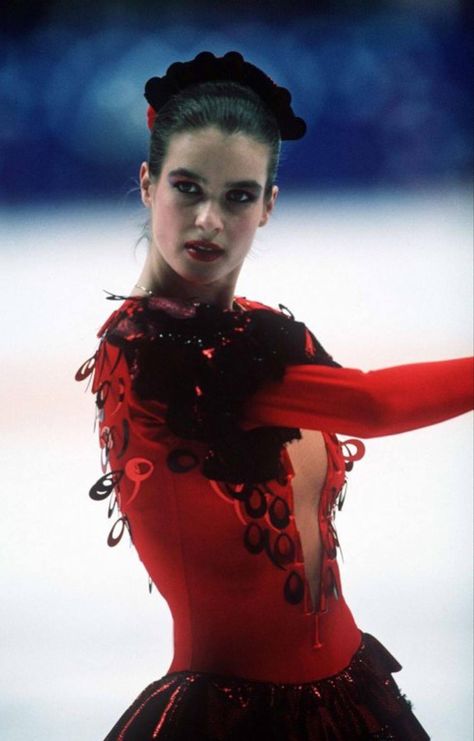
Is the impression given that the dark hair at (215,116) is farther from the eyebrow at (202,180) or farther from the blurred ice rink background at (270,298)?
the blurred ice rink background at (270,298)

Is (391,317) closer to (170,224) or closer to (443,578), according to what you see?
(443,578)

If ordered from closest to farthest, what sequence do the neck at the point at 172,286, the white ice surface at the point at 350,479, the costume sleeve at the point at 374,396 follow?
the costume sleeve at the point at 374,396
the neck at the point at 172,286
the white ice surface at the point at 350,479

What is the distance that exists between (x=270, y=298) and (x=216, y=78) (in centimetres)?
76

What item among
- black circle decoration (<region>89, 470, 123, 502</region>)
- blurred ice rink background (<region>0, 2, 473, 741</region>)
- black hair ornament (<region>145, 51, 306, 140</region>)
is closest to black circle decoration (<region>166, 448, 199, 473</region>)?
black circle decoration (<region>89, 470, 123, 502</region>)

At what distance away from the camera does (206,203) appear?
5.00 ft

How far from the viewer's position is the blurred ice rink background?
7.13 feet

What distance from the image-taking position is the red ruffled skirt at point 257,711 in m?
1.47

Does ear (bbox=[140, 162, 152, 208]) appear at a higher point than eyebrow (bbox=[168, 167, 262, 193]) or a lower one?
higher

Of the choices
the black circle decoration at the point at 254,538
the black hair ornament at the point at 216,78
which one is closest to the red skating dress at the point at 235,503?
the black circle decoration at the point at 254,538

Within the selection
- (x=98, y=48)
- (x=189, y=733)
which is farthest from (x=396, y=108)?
(x=189, y=733)

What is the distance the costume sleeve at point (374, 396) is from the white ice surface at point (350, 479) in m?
0.90

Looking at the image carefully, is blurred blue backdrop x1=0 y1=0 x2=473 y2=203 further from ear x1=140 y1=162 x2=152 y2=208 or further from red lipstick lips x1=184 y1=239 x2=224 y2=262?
red lipstick lips x1=184 y1=239 x2=224 y2=262

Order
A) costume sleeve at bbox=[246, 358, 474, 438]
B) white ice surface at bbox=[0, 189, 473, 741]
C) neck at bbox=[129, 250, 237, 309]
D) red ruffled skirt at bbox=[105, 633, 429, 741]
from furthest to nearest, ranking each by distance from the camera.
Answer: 1. white ice surface at bbox=[0, 189, 473, 741]
2. neck at bbox=[129, 250, 237, 309]
3. red ruffled skirt at bbox=[105, 633, 429, 741]
4. costume sleeve at bbox=[246, 358, 474, 438]

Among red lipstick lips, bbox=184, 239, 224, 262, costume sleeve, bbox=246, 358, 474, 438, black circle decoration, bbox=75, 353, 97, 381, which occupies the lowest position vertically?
costume sleeve, bbox=246, 358, 474, 438
